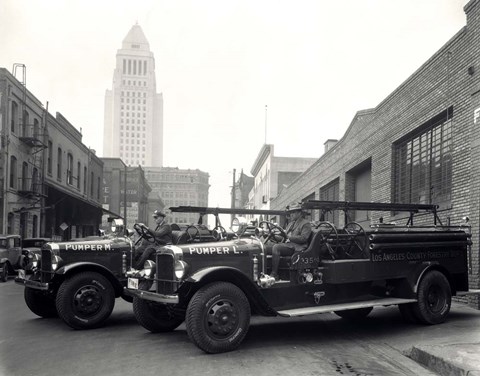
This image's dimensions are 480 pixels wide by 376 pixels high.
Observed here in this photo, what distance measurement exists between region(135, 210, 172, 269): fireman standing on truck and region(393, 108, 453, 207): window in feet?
21.4

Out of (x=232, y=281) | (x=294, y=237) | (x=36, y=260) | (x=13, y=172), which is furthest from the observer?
(x=13, y=172)

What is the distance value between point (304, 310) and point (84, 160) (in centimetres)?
4027

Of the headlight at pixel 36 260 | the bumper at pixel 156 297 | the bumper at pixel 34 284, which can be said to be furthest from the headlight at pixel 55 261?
the bumper at pixel 156 297

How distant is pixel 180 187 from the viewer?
4048 inches

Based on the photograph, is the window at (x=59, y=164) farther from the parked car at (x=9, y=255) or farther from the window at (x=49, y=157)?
the parked car at (x=9, y=255)

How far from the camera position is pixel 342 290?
324 inches

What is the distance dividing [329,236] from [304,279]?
3.06 feet

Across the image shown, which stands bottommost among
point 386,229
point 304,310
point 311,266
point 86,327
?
point 86,327

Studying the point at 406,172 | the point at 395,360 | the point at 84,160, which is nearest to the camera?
the point at 395,360

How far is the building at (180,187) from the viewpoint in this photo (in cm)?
9550

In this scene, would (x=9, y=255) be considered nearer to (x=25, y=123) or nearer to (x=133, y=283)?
(x=25, y=123)

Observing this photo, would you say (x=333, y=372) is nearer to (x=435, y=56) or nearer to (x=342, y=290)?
(x=342, y=290)

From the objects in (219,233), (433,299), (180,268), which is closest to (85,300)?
(219,233)

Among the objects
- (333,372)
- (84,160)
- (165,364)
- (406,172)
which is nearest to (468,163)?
(406,172)
